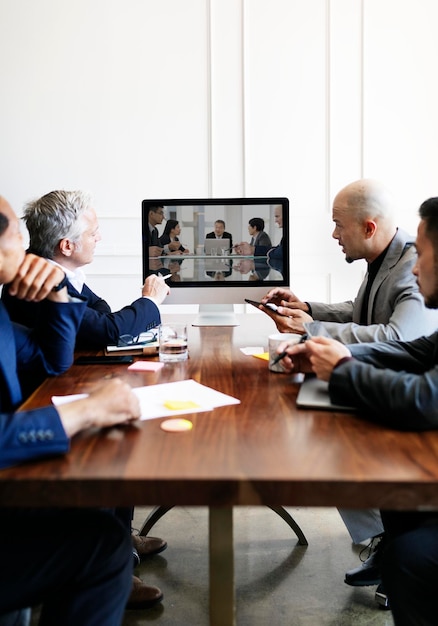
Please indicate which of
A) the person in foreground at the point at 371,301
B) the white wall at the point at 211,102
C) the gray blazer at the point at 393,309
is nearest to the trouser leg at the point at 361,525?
the person in foreground at the point at 371,301

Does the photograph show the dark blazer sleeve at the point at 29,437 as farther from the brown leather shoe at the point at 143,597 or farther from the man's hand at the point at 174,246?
the man's hand at the point at 174,246

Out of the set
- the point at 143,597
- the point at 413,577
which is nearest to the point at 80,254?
the point at 143,597

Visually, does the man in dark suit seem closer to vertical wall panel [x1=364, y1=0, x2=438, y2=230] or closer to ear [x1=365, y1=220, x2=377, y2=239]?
ear [x1=365, y1=220, x2=377, y2=239]

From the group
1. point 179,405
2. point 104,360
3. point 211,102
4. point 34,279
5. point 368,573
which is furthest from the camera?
point 211,102

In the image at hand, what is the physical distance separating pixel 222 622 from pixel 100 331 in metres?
1.08

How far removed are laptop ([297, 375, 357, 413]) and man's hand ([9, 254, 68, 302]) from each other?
2.02 ft

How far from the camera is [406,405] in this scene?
1.14 meters

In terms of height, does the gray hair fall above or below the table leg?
above

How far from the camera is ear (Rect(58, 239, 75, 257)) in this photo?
2.14 meters

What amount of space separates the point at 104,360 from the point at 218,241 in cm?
88

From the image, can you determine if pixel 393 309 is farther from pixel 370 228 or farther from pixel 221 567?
pixel 221 567

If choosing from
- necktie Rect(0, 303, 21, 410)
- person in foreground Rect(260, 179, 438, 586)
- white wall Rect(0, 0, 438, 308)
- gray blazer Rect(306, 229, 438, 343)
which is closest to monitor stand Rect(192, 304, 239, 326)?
person in foreground Rect(260, 179, 438, 586)

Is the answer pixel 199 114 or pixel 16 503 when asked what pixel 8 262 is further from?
pixel 199 114

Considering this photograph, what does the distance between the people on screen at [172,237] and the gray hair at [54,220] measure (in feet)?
1.42
